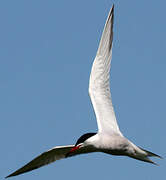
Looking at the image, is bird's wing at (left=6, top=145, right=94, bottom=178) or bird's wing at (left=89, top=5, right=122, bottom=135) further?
bird's wing at (left=6, top=145, right=94, bottom=178)

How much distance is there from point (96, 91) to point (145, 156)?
1.87m

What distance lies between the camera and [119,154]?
10.5 meters

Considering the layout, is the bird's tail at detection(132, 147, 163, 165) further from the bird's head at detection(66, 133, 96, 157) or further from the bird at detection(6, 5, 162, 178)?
the bird's head at detection(66, 133, 96, 157)

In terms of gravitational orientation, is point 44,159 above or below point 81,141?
below

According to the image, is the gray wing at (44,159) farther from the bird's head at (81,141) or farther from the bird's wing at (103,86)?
the bird's wing at (103,86)

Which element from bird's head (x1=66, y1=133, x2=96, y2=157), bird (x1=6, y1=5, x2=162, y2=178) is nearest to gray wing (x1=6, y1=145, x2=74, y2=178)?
bird (x1=6, y1=5, x2=162, y2=178)

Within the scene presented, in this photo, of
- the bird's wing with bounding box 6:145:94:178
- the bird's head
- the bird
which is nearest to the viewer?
the bird

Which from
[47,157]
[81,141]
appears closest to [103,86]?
[81,141]

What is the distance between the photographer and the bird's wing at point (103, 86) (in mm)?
10938

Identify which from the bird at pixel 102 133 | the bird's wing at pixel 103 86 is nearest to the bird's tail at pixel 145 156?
the bird at pixel 102 133

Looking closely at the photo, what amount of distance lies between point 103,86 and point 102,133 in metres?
1.14

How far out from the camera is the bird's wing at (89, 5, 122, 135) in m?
10.9

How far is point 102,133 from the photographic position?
10.7 m

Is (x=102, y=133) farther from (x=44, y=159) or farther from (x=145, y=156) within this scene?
(x=44, y=159)
